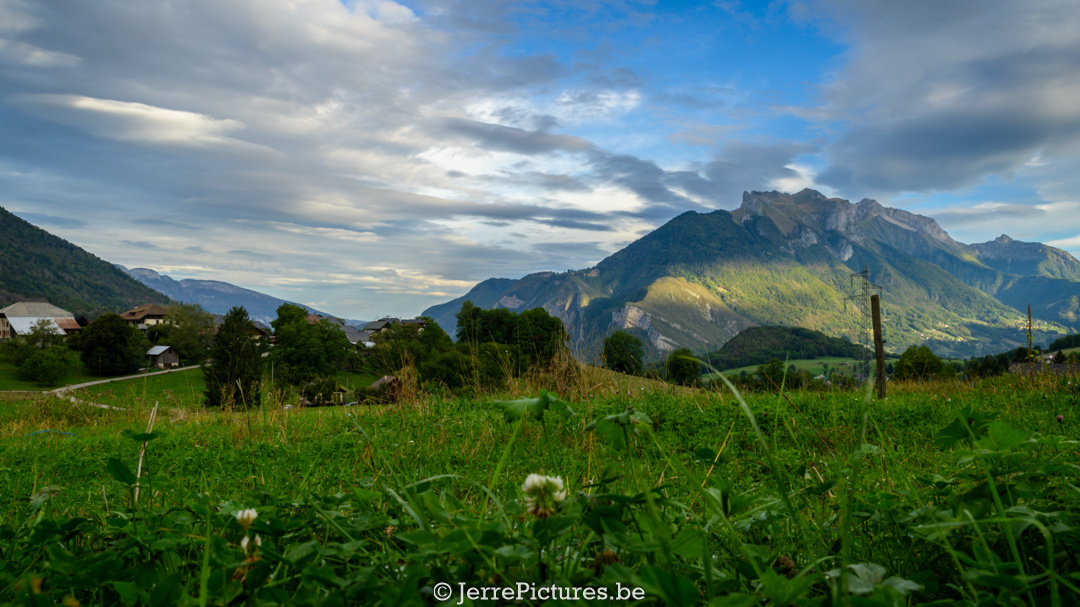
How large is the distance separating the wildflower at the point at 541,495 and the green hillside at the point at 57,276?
155619mm

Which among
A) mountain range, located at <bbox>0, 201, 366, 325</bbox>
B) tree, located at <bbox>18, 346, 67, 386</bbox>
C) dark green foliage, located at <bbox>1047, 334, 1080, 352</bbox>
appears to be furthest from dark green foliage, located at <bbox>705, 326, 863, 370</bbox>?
mountain range, located at <bbox>0, 201, 366, 325</bbox>

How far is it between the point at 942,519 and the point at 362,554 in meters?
1.47

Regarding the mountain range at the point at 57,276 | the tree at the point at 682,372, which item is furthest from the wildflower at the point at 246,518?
the mountain range at the point at 57,276

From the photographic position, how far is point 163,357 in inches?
2621

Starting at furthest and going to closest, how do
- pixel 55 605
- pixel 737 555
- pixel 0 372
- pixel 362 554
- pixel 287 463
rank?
pixel 0 372 → pixel 287 463 → pixel 737 555 → pixel 362 554 → pixel 55 605

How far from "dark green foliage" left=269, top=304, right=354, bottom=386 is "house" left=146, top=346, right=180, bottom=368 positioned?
72.3 ft

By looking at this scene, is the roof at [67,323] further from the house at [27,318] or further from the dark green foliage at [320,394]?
the dark green foliage at [320,394]

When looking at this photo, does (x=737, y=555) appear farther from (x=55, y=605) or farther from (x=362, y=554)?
(x=55, y=605)

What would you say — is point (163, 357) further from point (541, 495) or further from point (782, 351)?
point (541, 495)

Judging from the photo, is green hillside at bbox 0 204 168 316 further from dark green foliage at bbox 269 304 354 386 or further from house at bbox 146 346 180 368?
dark green foliage at bbox 269 304 354 386

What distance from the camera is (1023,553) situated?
1.28 meters


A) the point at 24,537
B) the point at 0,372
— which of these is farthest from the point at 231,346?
the point at 24,537

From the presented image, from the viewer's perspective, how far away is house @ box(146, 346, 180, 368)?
210 ft

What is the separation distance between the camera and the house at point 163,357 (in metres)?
64.1
